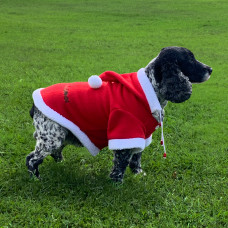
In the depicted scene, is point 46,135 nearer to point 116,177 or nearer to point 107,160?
point 116,177

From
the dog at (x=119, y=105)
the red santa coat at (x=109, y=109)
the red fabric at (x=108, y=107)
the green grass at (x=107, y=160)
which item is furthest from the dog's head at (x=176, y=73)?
the green grass at (x=107, y=160)

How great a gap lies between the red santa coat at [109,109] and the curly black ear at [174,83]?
18 centimetres

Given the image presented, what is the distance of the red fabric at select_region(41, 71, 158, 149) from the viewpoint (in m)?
3.54

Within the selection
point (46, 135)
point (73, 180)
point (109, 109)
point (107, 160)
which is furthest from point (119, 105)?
point (107, 160)

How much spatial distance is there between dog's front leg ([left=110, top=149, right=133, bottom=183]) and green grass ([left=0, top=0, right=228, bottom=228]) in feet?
0.45

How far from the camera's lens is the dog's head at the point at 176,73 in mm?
3504

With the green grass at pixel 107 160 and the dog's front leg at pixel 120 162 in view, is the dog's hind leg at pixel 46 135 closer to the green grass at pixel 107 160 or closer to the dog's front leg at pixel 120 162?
the green grass at pixel 107 160

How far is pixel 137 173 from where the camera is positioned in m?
4.30

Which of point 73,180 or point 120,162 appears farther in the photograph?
point 73,180

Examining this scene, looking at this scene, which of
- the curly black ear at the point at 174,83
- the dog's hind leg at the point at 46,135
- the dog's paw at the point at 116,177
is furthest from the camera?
the dog's paw at the point at 116,177

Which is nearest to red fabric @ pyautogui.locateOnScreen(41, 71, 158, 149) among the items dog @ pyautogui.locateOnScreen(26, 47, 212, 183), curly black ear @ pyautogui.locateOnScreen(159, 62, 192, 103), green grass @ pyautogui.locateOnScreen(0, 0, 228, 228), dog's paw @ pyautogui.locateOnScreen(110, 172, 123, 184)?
dog @ pyautogui.locateOnScreen(26, 47, 212, 183)

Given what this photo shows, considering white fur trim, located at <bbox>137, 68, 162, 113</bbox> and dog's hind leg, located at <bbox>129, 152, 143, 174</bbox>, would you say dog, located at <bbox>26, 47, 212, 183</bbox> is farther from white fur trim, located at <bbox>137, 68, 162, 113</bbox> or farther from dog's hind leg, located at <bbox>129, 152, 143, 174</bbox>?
dog's hind leg, located at <bbox>129, 152, 143, 174</bbox>

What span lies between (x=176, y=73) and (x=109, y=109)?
82 cm

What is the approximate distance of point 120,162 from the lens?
3.88 metres
